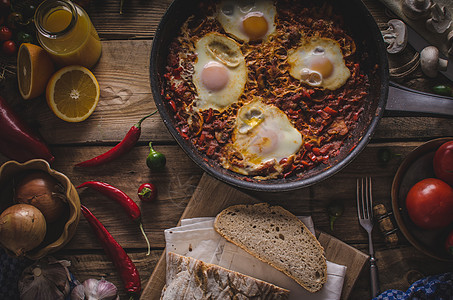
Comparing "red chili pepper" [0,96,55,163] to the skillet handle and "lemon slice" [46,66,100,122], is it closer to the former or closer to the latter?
"lemon slice" [46,66,100,122]

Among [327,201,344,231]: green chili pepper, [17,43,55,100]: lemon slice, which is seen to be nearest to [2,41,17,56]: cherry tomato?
[17,43,55,100]: lemon slice

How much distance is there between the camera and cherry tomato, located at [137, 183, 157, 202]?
3820mm

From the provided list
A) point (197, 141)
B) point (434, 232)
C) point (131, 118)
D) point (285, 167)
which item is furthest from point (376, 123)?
point (131, 118)

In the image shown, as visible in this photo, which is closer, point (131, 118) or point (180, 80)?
point (180, 80)

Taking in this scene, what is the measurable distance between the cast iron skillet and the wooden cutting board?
255 millimetres

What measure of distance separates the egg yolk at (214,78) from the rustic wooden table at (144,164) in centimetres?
63

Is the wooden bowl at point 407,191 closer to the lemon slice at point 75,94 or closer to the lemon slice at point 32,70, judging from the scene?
the lemon slice at point 75,94

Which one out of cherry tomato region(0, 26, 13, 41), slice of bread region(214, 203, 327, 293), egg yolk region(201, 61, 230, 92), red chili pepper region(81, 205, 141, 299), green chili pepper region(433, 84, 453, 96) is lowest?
red chili pepper region(81, 205, 141, 299)

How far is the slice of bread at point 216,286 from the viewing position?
11.5ft

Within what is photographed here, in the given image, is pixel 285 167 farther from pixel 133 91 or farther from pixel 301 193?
pixel 133 91

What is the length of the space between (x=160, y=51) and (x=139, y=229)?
1.69 metres

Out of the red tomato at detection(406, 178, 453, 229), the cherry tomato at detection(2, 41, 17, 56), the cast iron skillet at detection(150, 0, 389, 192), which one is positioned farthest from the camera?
the cherry tomato at detection(2, 41, 17, 56)

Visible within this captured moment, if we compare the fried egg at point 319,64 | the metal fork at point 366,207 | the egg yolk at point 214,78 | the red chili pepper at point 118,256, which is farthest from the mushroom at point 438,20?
the red chili pepper at point 118,256

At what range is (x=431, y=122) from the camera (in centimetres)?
400
